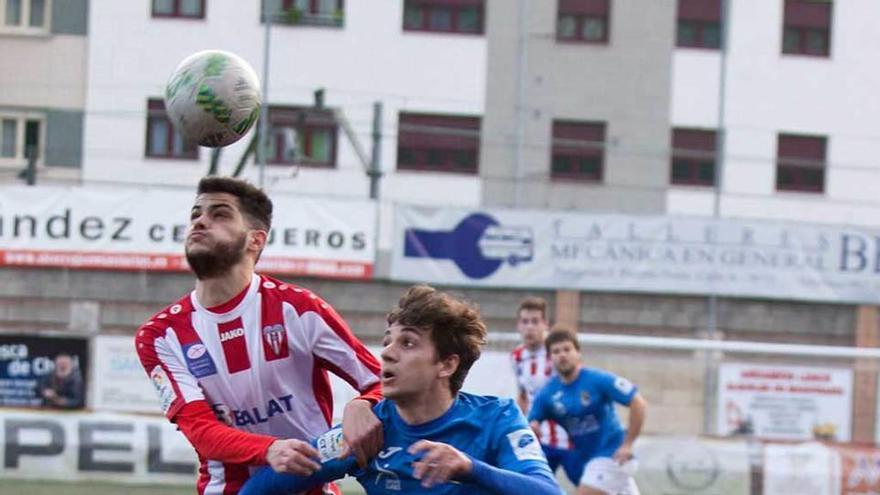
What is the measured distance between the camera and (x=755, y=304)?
22.2m

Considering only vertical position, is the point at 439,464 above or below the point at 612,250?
below

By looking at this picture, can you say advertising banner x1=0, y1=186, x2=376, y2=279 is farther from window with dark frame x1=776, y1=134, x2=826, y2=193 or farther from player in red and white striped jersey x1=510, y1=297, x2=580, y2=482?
player in red and white striped jersey x1=510, y1=297, x2=580, y2=482

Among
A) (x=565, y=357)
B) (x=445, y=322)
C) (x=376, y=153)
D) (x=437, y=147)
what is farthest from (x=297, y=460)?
(x=437, y=147)

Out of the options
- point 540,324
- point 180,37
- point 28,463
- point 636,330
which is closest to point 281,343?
point 540,324

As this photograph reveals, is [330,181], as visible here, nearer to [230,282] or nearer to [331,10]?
[331,10]

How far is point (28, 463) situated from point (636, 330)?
10.7 meters

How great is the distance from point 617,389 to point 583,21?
14583mm

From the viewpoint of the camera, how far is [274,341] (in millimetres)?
5137

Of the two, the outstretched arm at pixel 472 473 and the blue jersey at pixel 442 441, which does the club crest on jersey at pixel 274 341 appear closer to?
the blue jersey at pixel 442 441

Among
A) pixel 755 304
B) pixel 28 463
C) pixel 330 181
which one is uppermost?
pixel 330 181

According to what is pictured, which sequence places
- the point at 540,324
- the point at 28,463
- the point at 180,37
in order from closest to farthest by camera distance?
the point at 540,324 → the point at 28,463 → the point at 180,37

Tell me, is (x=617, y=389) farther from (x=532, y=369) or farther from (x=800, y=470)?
(x=800, y=470)

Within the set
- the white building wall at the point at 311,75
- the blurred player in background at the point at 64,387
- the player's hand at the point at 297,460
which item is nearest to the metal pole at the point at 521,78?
the white building wall at the point at 311,75

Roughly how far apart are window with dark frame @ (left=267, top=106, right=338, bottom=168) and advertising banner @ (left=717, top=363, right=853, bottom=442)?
811cm
